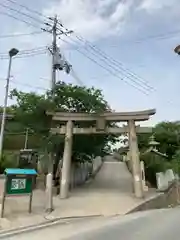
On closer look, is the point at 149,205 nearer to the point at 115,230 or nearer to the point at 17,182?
the point at 115,230

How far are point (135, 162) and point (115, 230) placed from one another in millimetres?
8397

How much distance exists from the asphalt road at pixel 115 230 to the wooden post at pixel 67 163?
16.7 feet

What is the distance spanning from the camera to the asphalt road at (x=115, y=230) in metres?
8.59

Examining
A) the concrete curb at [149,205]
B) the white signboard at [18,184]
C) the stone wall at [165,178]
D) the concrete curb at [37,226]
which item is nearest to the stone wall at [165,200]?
the concrete curb at [149,205]

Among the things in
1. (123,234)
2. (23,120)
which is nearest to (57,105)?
(23,120)

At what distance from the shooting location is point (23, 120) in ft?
64.1

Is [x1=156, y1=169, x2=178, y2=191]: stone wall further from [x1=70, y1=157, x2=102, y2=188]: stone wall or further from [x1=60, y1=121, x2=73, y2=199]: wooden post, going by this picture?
[x1=60, y1=121, x2=73, y2=199]: wooden post

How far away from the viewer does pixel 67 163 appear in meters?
17.7

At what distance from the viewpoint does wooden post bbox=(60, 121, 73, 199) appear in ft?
54.3

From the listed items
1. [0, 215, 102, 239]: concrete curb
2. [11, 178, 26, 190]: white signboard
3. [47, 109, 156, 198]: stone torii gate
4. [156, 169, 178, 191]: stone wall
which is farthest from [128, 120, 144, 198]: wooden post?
[11, 178, 26, 190]: white signboard

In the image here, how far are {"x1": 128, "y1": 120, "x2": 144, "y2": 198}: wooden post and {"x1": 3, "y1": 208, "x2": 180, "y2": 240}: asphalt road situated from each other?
475cm

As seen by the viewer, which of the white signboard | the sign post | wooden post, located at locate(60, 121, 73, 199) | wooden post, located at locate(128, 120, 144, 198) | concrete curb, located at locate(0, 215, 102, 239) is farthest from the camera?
wooden post, located at locate(128, 120, 144, 198)

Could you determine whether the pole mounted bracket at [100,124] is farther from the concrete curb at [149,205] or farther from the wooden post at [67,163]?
the concrete curb at [149,205]

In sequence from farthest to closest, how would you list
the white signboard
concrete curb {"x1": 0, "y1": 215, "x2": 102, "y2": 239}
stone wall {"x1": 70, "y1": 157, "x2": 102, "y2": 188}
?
stone wall {"x1": 70, "y1": 157, "x2": 102, "y2": 188} < the white signboard < concrete curb {"x1": 0, "y1": 215, "x2": 102, "y2": 239}
